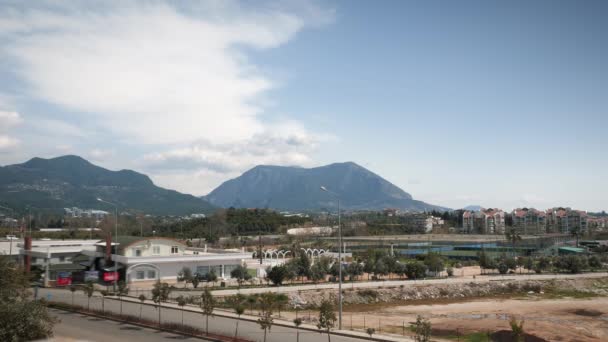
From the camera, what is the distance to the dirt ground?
41469 millimetres

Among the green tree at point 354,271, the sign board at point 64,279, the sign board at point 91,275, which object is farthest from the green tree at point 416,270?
the sign board at point 64,279

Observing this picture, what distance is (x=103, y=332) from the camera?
32.2m

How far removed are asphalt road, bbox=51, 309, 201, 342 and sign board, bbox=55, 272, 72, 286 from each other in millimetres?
23153

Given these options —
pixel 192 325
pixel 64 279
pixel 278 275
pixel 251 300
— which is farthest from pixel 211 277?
pixel 192 325

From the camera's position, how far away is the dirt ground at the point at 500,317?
136ft

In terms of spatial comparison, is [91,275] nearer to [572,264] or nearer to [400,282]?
[400,282]

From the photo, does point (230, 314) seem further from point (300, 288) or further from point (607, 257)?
point (607, 257)

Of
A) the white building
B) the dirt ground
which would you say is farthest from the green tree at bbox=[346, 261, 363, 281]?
the white building

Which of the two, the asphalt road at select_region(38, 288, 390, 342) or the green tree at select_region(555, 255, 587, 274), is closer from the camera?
the asphalt road at select_region(38, 288, 390, 342)

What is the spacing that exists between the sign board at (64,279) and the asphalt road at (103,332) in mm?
23153

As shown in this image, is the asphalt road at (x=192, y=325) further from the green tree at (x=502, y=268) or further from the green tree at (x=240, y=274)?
the green tree at (x=502, y=268)

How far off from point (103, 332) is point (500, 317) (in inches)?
1564

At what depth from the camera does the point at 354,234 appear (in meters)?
180

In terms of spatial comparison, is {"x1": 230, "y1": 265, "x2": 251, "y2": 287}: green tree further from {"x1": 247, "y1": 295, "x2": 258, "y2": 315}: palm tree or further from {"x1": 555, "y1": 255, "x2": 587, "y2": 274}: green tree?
{"x1": 555, "y1": 255, "x2": 587, "y2": 274}: green tree
